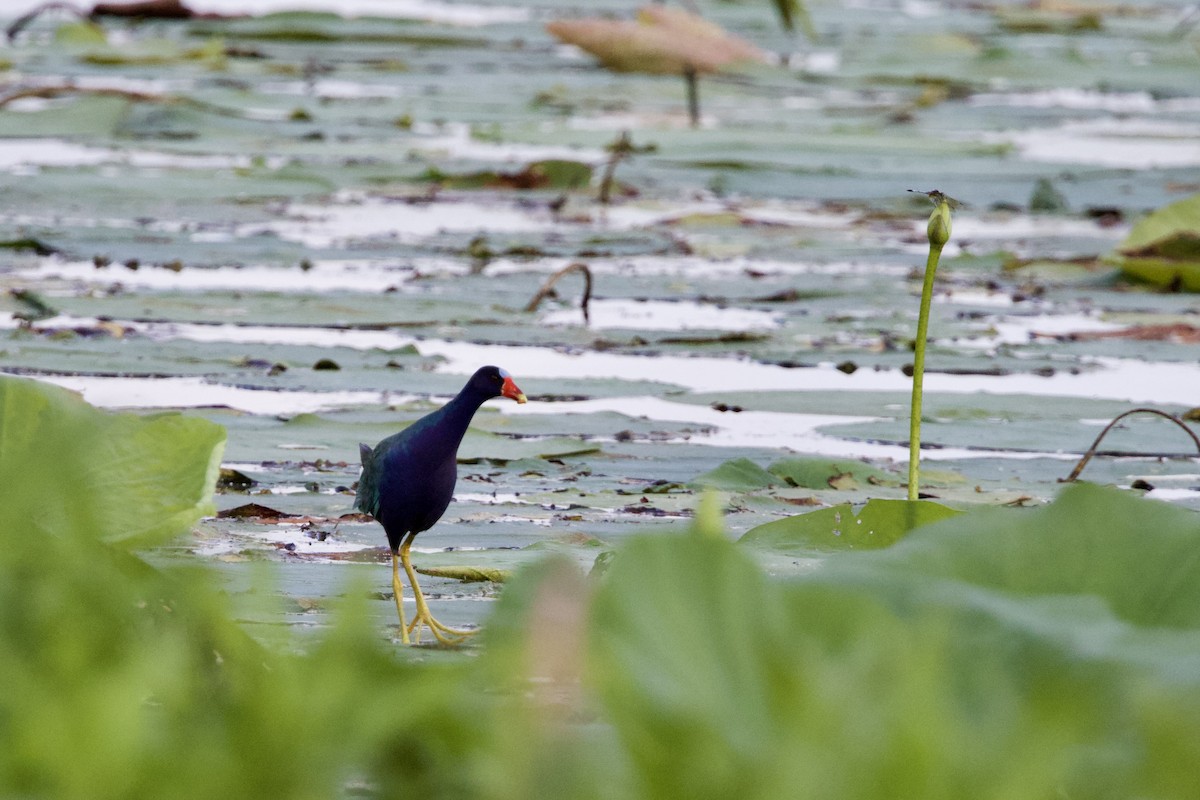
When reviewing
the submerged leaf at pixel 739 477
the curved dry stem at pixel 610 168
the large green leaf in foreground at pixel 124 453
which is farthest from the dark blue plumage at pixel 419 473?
the curved dry stem at pixel 610 168

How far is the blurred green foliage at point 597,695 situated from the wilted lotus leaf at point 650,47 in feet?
15.4

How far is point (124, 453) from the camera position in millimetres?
1230

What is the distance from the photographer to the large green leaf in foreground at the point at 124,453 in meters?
1.14

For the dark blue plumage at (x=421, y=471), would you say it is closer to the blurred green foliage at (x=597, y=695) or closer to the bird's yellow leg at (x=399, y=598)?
the bird's yellow leg at (x=399, y=598)

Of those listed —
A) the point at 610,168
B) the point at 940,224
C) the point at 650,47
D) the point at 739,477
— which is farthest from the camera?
the point at 650,47

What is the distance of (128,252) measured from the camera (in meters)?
3.68

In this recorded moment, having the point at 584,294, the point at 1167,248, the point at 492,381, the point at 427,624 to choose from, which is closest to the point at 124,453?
the point at 427,624

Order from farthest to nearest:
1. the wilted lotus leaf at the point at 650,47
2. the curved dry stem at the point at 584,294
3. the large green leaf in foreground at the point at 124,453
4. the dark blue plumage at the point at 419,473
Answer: the wilted lotus leaf at the point at 650,47 < the curved dry stem at the point at 584,294 < the dark blue plumage at the point at 419,473 < the large green leaf in foreground at the point at 124,453

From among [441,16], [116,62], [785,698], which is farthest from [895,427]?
[441,16]

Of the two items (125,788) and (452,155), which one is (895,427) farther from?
(452,155)

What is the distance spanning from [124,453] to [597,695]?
25.5 inches

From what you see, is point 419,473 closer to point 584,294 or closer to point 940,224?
point 940,224

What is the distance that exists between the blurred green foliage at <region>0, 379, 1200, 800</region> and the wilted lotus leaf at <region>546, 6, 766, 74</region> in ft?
15.4

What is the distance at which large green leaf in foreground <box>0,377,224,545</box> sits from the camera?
1.14 metres
